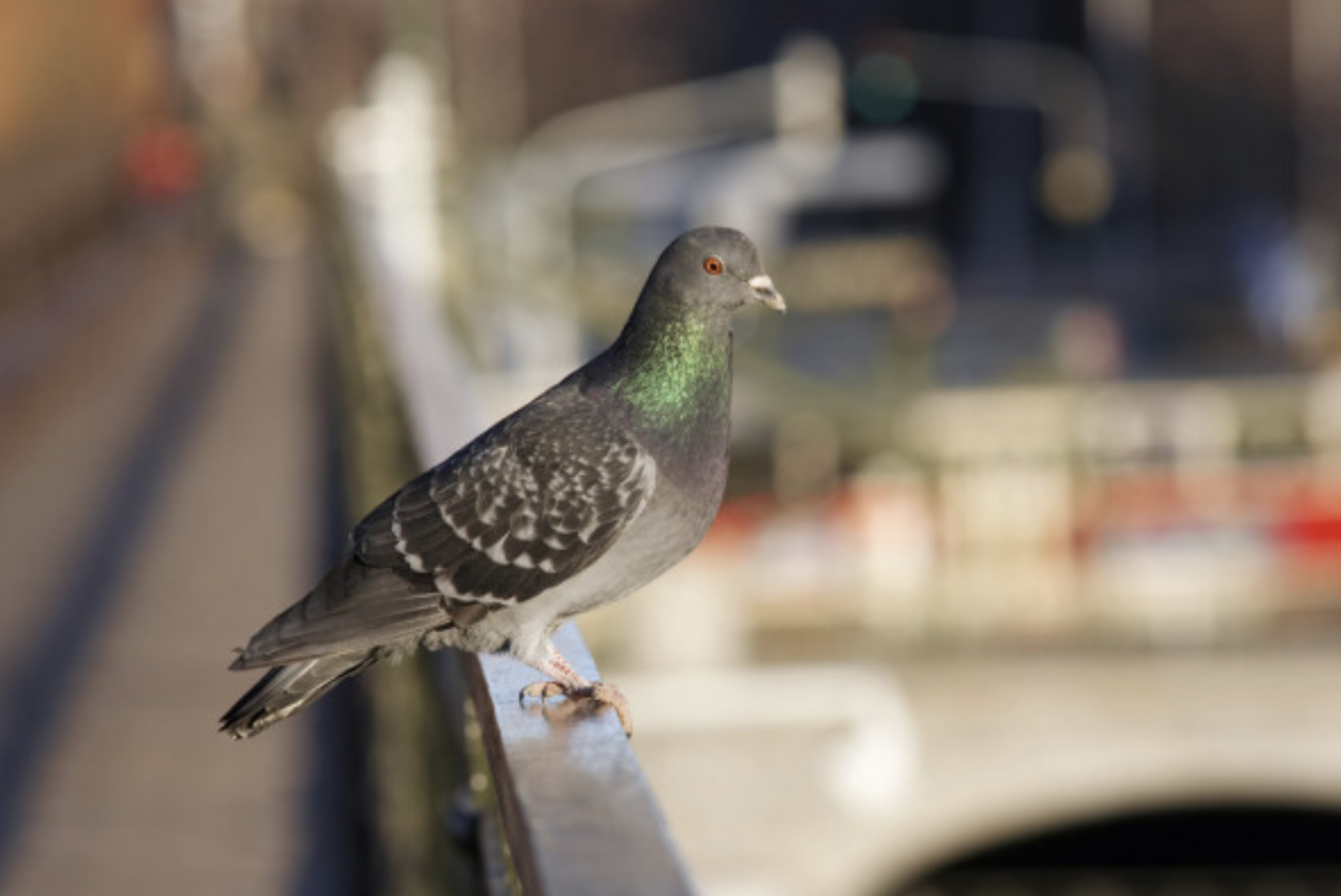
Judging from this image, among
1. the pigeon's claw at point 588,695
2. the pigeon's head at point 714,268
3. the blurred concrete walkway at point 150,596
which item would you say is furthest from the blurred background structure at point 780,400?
the pigeon's head at point 714,268

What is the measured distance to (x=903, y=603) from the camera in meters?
32.2

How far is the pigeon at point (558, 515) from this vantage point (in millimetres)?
3541

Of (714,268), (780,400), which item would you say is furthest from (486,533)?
(780,400)

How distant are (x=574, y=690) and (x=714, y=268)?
0.59 m

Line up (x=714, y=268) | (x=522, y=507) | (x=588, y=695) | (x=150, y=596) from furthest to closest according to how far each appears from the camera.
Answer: (x=150, y=596) → (x=522, y=507) → (x=714, y=268) → (x=588, y=695)

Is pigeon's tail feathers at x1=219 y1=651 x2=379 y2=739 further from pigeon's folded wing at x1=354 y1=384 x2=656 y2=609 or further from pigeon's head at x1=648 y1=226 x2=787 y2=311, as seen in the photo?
pigeon's head at x1=648 y1=226 x2=787 y2=311

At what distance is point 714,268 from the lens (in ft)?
11.6

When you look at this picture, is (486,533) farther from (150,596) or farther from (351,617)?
(150,596)

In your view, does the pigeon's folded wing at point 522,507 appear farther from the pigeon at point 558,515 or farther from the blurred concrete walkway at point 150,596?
the blurred concrete walkway at point 150,596

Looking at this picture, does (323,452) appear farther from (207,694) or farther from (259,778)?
(259,778)

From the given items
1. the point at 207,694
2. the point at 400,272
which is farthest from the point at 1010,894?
the point at 207,694

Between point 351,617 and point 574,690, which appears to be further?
point 351,617

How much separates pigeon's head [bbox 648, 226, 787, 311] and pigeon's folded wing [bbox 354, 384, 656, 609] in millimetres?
209

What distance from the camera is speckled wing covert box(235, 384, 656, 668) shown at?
3545 millimetres
